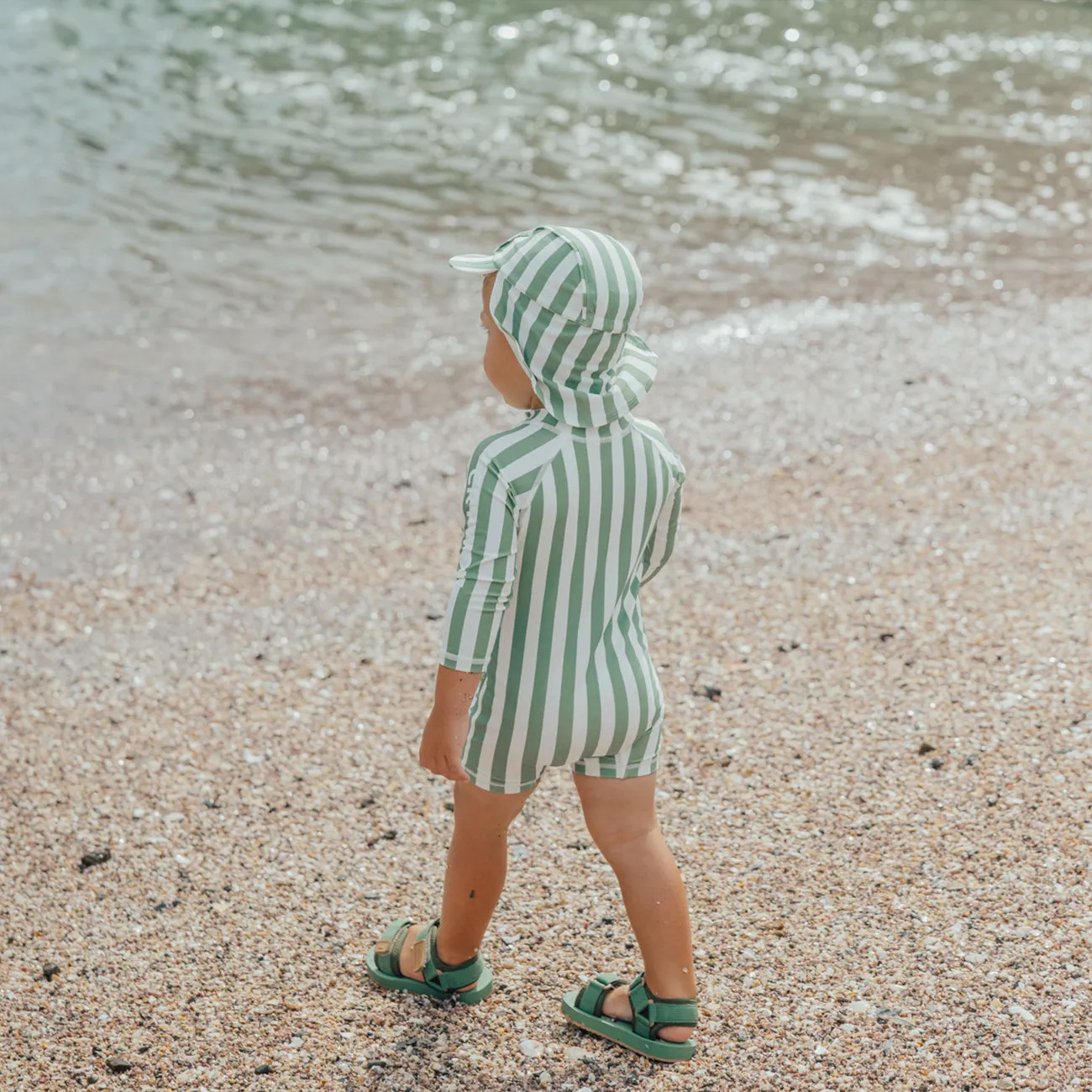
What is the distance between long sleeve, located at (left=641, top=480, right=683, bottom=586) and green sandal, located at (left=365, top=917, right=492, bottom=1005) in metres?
1.09

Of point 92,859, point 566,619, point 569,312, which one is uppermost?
point 569,312

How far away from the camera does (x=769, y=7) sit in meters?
20.4

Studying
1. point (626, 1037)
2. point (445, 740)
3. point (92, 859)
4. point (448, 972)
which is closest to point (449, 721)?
point (445, 740)

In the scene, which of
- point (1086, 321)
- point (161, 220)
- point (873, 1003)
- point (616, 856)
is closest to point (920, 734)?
point (873, 1003)

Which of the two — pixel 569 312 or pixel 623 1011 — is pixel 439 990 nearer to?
pixel 623 1011

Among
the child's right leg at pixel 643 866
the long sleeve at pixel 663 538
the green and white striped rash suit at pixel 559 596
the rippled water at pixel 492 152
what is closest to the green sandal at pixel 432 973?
the child's right leg at pixel 643 866

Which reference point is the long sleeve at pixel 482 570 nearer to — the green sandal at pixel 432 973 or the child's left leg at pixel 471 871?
the child's left leg at pixel 471 871

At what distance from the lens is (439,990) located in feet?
A: 10.8

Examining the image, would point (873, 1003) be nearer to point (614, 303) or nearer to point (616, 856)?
point (616, 856)

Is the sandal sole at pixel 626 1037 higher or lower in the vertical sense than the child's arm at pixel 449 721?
lower

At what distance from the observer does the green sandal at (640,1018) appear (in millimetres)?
3084

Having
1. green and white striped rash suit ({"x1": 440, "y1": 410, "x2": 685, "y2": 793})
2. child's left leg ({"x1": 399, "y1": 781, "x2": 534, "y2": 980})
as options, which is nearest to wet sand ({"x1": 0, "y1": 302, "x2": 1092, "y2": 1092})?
child's left leg ({"x1": 399, "y1": 781, "x2": 534, "y2": 980})

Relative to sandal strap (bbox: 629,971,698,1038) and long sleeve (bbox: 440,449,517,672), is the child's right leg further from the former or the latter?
long sleeve (bbox: 440,449,517,672)

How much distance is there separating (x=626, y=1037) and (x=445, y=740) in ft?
3.07
